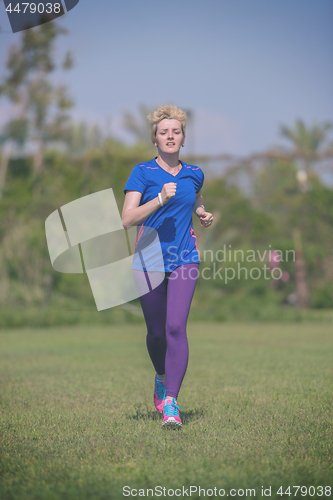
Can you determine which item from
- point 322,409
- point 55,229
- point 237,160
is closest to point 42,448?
point 322,409

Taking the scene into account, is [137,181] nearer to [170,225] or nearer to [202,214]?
[170,225]

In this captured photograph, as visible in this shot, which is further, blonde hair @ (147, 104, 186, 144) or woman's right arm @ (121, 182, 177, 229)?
blonde hair @ (147, 104, 186, 144)

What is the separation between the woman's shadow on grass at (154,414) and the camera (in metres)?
4.46

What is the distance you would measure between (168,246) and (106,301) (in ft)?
41.4

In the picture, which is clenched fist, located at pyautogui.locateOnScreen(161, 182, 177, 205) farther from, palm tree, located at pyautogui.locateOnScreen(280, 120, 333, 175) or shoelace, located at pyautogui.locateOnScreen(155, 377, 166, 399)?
palm tree, located at pyautogui.locateOnScreen(280, 120, 333, 175)

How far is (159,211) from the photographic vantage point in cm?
442

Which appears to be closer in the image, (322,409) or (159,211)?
(159,211)

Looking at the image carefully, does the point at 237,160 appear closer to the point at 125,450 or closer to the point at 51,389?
the point at 51,389

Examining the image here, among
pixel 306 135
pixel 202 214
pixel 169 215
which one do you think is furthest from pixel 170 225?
pixel 306 135

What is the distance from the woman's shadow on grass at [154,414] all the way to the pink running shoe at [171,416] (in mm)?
311

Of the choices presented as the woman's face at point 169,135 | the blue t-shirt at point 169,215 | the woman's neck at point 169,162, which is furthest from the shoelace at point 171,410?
the woman's face at point 169,135

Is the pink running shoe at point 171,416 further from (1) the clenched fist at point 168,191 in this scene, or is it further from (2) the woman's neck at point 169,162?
(2) the woman's neck at point 169,162

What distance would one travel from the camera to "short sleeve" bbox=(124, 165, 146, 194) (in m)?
4.30

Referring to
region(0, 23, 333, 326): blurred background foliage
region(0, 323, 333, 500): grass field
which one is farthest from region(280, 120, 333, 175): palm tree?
region(0, 323, 333, 500): grass field
